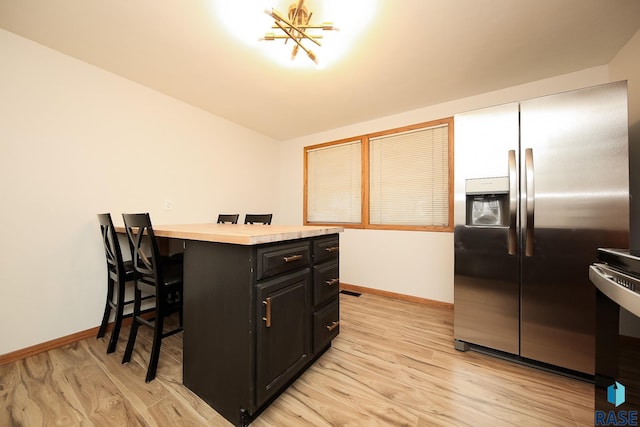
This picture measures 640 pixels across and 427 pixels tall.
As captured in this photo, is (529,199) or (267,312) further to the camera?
(529,199)

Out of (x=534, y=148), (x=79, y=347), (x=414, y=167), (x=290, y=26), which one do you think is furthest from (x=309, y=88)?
(x=79, y=347)

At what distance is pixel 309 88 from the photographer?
2475mm

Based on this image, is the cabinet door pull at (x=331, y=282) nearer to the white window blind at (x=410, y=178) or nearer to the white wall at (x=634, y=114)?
the white window blind at (x=410, y=178)

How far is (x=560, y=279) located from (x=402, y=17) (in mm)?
1998

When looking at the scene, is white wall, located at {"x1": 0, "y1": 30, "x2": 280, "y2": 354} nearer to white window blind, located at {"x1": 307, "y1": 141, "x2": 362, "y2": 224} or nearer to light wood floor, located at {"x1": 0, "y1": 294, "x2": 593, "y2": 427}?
light wood floor, located at {"x1": 0, "y1": 294, "x2": 593, "y2": 427}

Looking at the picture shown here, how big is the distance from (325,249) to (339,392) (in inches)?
33.4

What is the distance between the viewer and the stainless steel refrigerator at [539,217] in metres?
1.42

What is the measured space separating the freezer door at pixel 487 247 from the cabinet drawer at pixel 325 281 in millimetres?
989

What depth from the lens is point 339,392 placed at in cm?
140

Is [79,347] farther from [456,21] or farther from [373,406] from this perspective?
[456,21]

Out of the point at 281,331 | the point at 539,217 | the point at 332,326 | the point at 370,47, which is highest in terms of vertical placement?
the point at 370,47

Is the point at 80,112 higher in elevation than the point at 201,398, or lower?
higher

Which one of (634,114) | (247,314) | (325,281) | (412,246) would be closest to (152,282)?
(247,314)

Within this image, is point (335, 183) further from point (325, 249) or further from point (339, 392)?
point (339, 392)
